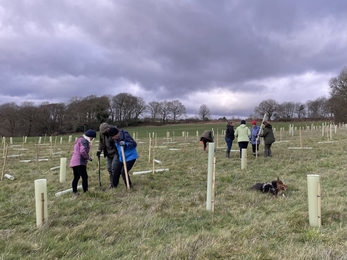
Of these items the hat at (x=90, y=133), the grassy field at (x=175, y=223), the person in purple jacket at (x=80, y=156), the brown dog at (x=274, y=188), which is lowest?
the grassy field at (x=175, y=223)

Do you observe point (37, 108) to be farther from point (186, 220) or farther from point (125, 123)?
point (186, 220)

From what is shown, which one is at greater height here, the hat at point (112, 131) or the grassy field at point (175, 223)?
the hat at point (112, 131)

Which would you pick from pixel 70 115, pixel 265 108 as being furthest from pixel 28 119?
pixel 265 108

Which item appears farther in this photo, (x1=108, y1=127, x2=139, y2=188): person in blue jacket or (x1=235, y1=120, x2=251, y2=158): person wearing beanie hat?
(x1=235, y1=120, x2=251, y2=158): person wearing beanie hat

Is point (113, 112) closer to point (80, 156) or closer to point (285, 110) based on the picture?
point (285, 110)

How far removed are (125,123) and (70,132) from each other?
15.6 metres

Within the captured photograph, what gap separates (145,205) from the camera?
15.9 feet

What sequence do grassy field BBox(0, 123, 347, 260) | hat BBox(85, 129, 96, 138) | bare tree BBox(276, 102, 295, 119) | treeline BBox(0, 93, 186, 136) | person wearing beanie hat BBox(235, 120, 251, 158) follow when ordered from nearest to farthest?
grassy field BBox(0, 123, 347, 260) → hat BBox(85, 129, 96, 138) → person wearing beanie hat BBox(235, 120, 251, 158) → treeline BBox(0, 93, 186, 136) → bare tree BBox(276, 102, 295, 119)

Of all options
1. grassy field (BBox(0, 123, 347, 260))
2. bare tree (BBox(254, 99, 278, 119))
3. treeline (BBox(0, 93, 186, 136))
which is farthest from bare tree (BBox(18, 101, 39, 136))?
grassy field (BBox(0, 123, 347, 260))

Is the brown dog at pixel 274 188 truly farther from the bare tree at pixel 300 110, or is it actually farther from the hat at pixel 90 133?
the bare tree at pixel 300 110

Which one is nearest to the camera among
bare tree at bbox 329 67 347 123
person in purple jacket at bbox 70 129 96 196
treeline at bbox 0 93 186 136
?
person in purple jacket at bbox 70 129 96 196

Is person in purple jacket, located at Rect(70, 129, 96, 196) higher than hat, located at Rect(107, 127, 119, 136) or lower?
lower

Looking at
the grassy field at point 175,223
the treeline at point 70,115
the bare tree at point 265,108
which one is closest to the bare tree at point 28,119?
the treeline at point 70,115

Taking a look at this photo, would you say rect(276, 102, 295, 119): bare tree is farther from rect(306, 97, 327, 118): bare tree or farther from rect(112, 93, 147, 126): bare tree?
rect(112, 93, 147, 126): bare tree
